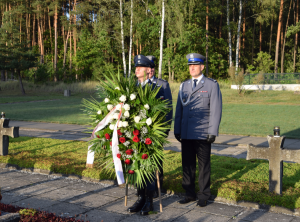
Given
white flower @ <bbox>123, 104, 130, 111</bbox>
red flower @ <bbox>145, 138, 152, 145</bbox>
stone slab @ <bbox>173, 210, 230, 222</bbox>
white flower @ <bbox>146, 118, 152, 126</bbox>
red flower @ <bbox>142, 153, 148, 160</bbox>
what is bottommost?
stone slab @ <bbox>173, 210, 230, 222</bbox>

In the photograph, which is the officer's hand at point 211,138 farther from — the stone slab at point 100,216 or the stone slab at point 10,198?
the stone slab at point 10,198

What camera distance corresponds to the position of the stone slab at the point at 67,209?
4020 millimetres

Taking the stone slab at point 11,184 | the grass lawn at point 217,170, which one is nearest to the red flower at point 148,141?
the grass lawn at point 217,170

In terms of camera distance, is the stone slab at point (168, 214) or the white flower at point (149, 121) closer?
the white flower at point (149, 121)

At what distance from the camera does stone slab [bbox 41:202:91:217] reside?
402 cm

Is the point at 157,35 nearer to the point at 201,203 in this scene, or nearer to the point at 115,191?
the point at 115,191

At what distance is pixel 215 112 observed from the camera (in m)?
4.41

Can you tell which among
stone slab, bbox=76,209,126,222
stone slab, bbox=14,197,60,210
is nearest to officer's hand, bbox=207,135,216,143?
stone slab, bbox=76,209,126,222

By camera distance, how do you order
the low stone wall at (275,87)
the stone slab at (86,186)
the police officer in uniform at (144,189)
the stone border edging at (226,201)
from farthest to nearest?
1. the low stone wall at (275,87)
2. the stone slab at (86,186)
3. the police officer in uniform at (144,189)
4. the stone border edging at (226,201)

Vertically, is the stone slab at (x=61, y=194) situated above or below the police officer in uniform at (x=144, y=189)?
below

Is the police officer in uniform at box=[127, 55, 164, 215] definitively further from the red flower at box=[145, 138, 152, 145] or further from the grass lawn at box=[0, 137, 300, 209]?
the red flower at box=[145, 138, 152, 145]

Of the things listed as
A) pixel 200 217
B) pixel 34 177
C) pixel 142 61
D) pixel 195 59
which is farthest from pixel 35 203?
pixel 195 59

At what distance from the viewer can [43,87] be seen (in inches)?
1545

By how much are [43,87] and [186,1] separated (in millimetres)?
19997
